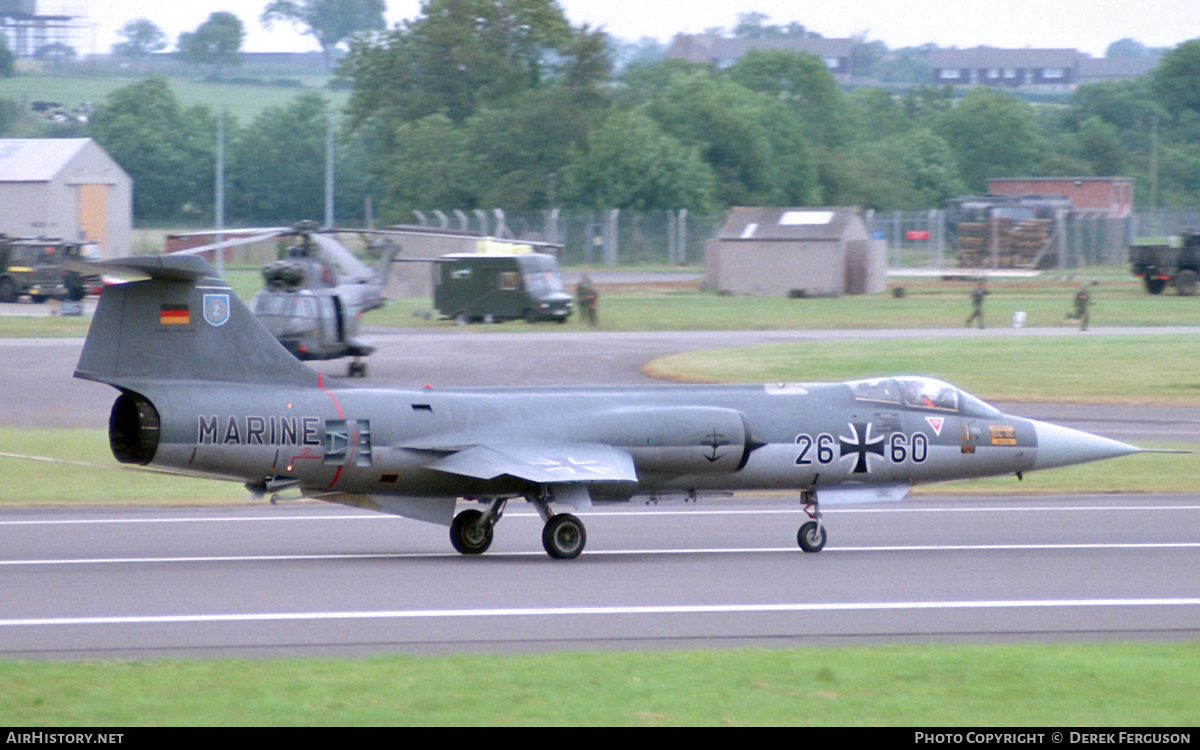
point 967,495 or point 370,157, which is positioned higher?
point 370,157

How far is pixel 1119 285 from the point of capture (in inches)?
2598

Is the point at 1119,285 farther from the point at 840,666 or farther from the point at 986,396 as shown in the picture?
the point at 840,666

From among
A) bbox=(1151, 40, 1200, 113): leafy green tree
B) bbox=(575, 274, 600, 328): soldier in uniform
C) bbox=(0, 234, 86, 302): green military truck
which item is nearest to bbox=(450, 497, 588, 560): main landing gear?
bbox=(575, 274, 600, 328): soldier in uniform

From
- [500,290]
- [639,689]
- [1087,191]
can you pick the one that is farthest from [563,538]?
[1087,191]

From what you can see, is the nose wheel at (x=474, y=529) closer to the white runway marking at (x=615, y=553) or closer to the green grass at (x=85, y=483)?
the white runway marking at (x=615, y=553)

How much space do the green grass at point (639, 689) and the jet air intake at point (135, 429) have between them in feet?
13.3

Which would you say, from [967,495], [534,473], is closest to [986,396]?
[967,495]

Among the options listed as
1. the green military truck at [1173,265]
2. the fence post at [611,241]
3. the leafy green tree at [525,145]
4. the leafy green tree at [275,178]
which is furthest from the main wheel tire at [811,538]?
the leafy green tree at [275,178]

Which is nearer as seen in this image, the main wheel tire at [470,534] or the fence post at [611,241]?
the main wheel tire at [470,534]

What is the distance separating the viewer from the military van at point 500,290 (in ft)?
154

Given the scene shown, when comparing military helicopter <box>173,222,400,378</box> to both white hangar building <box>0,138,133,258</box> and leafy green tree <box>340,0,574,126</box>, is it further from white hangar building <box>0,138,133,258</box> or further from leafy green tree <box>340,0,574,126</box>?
leafy green tree <box>340,0,574,126</box>

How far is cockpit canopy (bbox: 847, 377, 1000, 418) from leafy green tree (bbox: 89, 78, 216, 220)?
260 ft

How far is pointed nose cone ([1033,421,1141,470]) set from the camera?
1598cm

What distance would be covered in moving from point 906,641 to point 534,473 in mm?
4708
